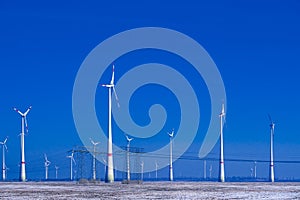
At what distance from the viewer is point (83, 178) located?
404ft

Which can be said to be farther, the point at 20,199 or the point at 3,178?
the point at 3,178

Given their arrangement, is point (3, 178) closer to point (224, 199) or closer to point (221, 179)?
point (221, 179)

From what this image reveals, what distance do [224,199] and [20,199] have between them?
53.2ft

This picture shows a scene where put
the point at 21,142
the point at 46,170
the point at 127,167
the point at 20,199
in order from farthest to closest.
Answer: the point at 46,170
the point at 21,142
the point at 127,167
the point at 20,199

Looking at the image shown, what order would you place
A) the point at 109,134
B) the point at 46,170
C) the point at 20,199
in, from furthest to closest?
the point at 46,170 < the point at 109,134 < the point at 20,199

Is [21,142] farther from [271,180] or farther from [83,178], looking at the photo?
[271,180]

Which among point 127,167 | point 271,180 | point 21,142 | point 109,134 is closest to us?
point 109,134

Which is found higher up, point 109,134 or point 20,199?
point 109,134

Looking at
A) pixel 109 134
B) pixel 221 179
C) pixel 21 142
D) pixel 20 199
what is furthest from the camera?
pixel 221 179

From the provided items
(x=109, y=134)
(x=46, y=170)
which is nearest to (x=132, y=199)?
(x=109, y=134)

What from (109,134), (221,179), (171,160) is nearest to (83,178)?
(109,134)

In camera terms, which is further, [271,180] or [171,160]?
[171,160]

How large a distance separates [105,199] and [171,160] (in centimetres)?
12720

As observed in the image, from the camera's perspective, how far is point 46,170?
199 meters
